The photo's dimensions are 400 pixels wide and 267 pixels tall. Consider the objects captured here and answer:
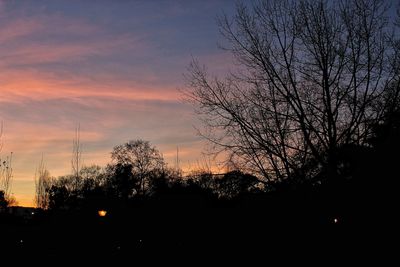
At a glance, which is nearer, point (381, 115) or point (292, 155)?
point (381, 115)

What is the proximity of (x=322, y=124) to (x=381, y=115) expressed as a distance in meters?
1.55

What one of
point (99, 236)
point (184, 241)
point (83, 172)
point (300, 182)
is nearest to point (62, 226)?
point (99, 236)

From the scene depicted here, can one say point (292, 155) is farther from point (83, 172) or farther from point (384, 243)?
point (83, 172)

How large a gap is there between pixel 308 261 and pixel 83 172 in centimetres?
6555

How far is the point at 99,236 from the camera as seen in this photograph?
29.8 metres

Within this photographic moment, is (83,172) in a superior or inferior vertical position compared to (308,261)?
superior

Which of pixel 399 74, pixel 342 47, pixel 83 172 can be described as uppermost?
pixel 83 172

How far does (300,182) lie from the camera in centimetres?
1283

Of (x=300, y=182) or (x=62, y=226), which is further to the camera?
(x=62, y=226)

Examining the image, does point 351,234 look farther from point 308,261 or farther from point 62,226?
point 62,226

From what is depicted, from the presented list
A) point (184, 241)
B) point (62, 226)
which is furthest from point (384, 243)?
point (62, 226)

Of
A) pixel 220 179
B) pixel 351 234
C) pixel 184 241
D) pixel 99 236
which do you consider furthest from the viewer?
pixel 99 236

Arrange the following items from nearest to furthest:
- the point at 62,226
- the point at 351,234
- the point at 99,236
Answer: the point at 351,234 < the point at 99,236 < the point at 62,226

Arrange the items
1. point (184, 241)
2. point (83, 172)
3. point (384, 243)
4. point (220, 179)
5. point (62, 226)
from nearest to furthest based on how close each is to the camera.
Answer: point (384, 243), point (220, 179), point (184, 241), point (62, 226), point (83, 172)
